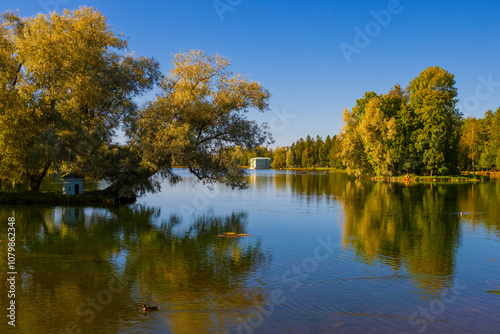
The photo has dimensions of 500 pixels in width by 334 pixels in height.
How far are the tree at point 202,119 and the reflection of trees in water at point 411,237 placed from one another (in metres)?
12.7

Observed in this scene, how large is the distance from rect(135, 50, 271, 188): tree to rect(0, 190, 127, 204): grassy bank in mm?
6972

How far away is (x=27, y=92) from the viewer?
3516 cm

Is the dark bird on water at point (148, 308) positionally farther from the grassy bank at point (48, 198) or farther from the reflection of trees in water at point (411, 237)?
the grassy bank at point (48, 198)

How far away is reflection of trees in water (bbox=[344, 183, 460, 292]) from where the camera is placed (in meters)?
16.0

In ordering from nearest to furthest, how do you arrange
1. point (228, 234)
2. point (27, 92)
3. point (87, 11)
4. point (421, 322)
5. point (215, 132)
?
point (421, 322) → point (228, 234) → point (27, 92) → point (87, 11) → point (215, 132)

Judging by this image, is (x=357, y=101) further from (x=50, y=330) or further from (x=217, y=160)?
(x=50, y=330)

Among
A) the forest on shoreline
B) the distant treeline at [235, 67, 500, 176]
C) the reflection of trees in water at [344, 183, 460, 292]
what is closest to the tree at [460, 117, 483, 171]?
the distant treeline at [235, 67, 500, 176]

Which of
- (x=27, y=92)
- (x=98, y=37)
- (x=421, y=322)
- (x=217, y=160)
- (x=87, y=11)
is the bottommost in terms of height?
(x=421, y=322)

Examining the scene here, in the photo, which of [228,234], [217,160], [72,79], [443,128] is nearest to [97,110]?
[72,79]

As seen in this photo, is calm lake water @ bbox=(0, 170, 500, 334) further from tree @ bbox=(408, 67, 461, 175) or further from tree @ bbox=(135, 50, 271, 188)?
tree @ bbox=(408, 67, 461, 175)

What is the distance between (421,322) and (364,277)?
13.1 feet

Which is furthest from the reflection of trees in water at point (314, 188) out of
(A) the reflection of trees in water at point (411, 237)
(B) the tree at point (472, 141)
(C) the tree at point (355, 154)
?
(B) the tree at point (472, 141)

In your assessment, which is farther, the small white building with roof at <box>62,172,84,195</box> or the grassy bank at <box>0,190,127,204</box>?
the small white building with roof at <box>62,172,84,195</box>

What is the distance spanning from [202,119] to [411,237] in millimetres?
23986
